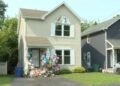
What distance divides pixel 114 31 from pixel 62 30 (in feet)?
23.4

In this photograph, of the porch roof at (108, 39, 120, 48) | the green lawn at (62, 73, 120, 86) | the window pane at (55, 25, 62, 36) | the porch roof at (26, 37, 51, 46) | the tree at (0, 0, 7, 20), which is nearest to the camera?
the green lawn at (62, 73, 120, 86)

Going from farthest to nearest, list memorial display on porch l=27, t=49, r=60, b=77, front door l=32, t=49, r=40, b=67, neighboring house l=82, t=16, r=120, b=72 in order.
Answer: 1. neighboring house l=82, t=16, r=120, b=72
2. front door l=32, t=49, r=40, b=67
3. memorial display on porch l=27, t=49, r=60, b=77

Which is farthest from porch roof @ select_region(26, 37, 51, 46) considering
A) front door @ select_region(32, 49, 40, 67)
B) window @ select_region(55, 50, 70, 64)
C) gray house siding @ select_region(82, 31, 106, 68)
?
gray house siding @ select_region(82, 31, 106, 68)

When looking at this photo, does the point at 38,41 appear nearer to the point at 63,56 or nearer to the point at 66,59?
the point at 63,56

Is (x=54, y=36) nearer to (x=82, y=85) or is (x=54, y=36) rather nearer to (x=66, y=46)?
(x=66, y=46)

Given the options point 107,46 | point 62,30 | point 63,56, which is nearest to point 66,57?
point 63,56

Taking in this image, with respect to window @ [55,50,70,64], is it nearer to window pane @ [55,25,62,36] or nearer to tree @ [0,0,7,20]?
window pane @ [55,25,62,36]

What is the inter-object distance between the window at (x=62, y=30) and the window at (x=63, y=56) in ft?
6.80

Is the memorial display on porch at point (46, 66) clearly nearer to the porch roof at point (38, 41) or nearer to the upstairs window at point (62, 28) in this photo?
the porch roof at point (38, 41)

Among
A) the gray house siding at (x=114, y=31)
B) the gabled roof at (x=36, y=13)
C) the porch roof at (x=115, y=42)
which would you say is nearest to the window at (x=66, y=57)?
the gabled roof at (x=36, y=13)

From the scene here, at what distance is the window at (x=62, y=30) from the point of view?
35031 mm

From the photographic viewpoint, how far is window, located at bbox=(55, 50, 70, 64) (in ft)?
113

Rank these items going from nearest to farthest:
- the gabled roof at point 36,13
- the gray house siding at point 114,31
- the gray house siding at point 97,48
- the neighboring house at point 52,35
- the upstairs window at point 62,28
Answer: the neighboring house at point 52,35 < the gabled roof at point 36,13 < the upstairs window at point 62,28 < the gray house siding at point 114,31 < the gray house siding at point 97,48

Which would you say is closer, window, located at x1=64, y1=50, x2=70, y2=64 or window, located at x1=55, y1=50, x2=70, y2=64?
window, located at x1=55, y1=50, x2=70, y2=64
